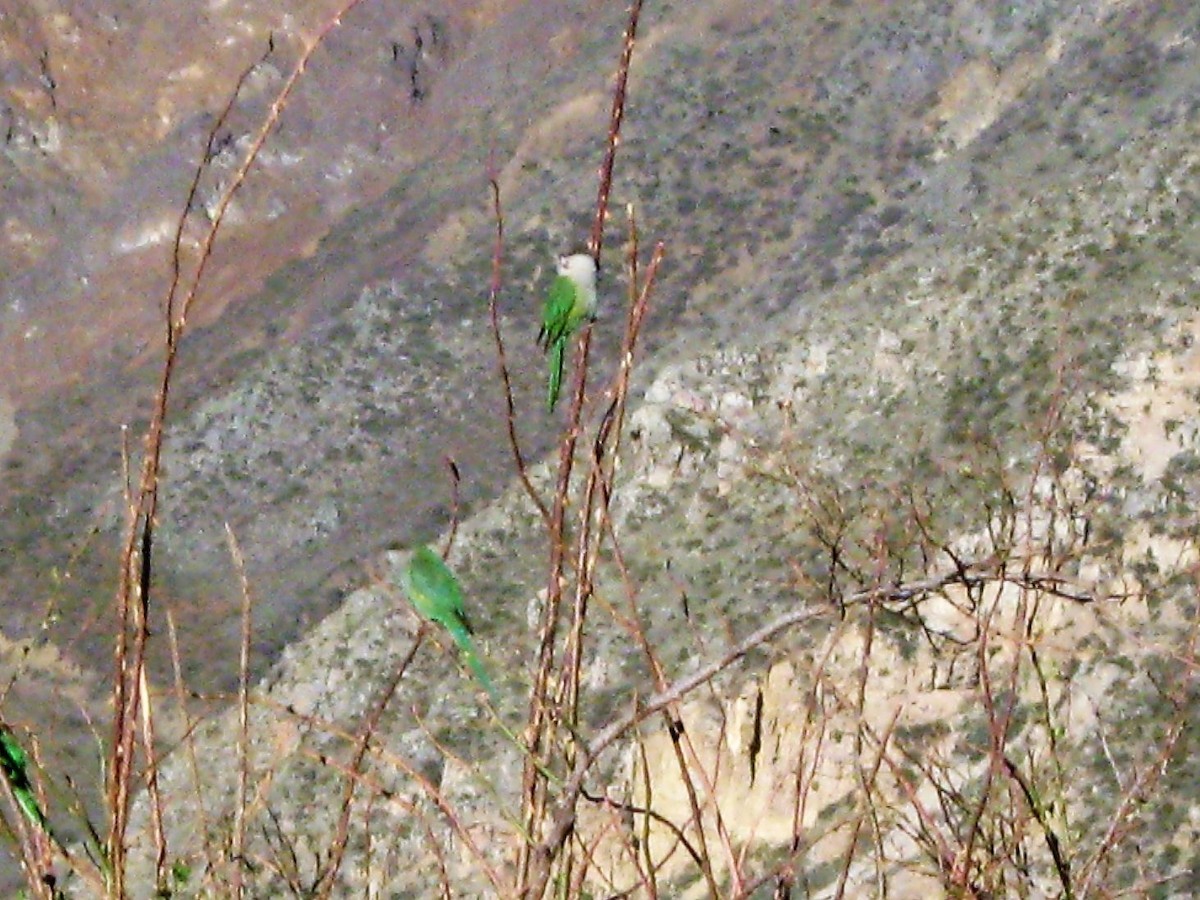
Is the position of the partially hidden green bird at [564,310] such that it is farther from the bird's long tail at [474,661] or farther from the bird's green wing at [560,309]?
the bird's long tail at [474,661]

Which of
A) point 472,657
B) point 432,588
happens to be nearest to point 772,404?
point 432,588

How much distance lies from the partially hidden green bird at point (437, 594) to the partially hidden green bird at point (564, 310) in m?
0.54

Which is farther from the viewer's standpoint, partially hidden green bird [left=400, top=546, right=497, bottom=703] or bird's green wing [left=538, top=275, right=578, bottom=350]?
bird's green wing [left=538, top=275, right=578, bottom=350]

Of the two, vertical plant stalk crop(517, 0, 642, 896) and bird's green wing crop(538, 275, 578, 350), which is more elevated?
bird's green wing crop(538, 275, 578, 350)

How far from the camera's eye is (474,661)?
269 centimetres

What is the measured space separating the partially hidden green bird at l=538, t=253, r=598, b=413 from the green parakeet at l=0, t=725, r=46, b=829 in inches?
58.3

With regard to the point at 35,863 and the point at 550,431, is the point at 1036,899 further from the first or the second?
the point at 550,431

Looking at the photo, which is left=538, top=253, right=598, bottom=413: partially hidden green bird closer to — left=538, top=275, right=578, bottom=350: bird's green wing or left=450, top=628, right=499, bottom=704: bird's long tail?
left=538, top=275, right=578, bottom=350: bird's green wing

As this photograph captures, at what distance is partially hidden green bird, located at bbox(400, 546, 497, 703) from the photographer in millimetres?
3340

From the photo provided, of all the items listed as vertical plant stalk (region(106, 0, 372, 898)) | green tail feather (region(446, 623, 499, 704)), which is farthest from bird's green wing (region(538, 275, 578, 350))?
vertical plant stalk (region(106, 0, 372, 898))

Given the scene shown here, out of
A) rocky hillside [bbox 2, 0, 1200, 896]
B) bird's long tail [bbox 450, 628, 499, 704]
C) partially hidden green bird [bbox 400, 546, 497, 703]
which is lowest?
bird's long tail [bbox 450, 628, 499, 704]

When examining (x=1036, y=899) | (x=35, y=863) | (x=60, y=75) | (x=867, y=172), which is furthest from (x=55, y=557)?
(x=35, y=863)

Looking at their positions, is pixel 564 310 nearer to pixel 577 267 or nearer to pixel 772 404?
pixel 577 267

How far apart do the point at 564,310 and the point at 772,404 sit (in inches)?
1030
